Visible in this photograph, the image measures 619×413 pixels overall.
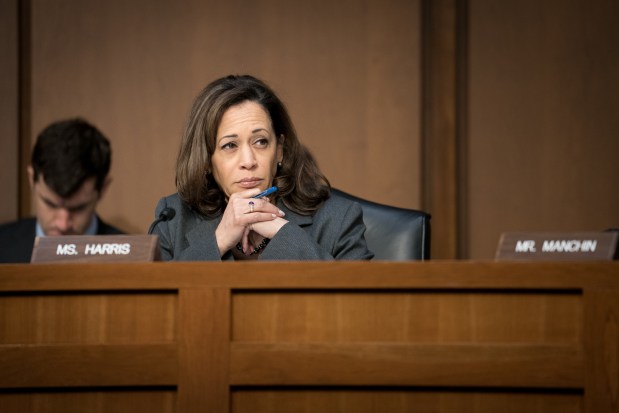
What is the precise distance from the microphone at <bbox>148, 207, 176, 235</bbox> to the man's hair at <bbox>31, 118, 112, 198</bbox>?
0.72m

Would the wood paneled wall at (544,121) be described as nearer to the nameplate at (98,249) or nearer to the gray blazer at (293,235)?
the gray blazer at (293,235)

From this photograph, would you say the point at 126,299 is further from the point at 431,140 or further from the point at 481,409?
the point at 431,140

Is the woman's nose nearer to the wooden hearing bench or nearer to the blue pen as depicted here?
the blue pen

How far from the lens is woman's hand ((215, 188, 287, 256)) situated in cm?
245

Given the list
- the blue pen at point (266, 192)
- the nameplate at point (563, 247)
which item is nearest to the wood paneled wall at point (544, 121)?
the blue pen at point (266, 192)

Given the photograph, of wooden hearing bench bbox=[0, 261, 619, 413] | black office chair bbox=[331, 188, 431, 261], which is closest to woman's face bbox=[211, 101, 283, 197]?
black office chair bbox=[331, 188, 431, 261]

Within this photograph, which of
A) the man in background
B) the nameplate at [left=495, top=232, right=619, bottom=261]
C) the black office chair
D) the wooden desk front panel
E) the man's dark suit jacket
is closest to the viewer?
the wooden desk front panel

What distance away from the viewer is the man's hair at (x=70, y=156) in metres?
3.27

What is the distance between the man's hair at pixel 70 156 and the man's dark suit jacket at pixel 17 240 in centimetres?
16

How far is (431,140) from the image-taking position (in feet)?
11.8

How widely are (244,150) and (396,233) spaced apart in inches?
18.4

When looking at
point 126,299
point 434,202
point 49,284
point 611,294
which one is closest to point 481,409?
point 611,294

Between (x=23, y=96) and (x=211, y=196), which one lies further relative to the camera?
(x=23, y=96)

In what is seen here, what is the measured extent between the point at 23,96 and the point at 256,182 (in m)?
1.42
